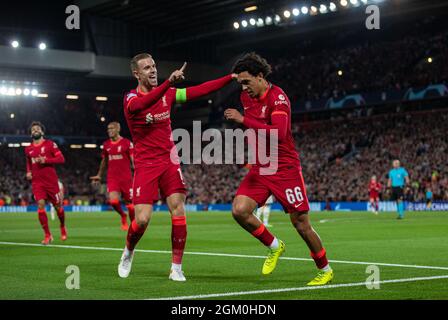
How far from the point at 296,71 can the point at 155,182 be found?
5042 centimetres

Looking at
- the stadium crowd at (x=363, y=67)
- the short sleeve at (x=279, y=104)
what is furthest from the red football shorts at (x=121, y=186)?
the stadium crowd at (x=363, y=67)

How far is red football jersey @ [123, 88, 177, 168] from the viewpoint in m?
9.59

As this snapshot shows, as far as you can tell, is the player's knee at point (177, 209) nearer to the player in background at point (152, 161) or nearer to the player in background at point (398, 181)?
the player in background at point (152, 161)

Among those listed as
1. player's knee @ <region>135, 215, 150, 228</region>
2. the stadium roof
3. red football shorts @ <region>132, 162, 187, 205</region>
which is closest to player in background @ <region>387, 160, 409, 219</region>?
red football shorts @ <region>132, 162, 187, 205</region>

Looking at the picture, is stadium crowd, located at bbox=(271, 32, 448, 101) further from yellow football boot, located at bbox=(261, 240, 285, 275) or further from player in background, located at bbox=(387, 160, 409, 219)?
yellow football boot, located at bbox=(261, 240, 285, 275)

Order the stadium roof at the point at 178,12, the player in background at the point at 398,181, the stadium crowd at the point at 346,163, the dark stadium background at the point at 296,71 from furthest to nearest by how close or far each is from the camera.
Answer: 1. the stadium roof at the point at 178,12
2. the dark stadium background at the point at 296,71
3. the stadium crowd at the point at 346,163
4. the player in background at the point at 398,181

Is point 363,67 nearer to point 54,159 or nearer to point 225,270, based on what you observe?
point 54,159

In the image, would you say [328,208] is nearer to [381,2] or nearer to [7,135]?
[381,2]

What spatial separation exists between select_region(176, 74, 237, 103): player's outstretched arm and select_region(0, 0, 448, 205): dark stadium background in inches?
1353

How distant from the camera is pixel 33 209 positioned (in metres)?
56.0

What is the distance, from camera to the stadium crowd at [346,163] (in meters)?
45.7
